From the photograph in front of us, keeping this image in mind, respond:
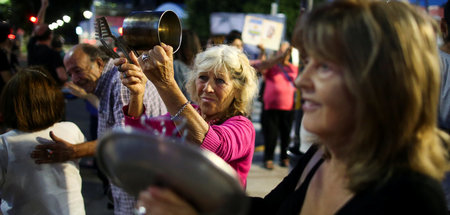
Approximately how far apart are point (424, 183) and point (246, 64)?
1.47 m

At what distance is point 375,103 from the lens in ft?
3.25

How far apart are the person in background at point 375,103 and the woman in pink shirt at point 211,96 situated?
719 millimetres

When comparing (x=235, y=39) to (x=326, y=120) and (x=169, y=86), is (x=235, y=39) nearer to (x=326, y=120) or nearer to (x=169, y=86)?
(x=169, y=86)

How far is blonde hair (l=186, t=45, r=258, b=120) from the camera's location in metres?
2.24

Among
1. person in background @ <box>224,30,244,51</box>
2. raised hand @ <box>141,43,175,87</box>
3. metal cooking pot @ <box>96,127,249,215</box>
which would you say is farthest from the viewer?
person in background @ <box>224,30,244,51</box>

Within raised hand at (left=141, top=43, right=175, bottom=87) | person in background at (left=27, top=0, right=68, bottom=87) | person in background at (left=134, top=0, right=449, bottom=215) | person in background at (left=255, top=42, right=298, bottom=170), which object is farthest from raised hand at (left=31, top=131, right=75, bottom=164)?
person in background at (left=255, top=42, right=298, bottom=170)

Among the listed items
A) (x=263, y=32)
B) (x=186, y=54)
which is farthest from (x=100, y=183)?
(x=263, y=32)

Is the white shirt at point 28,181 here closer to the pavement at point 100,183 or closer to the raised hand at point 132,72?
the raised hand at point 132,72

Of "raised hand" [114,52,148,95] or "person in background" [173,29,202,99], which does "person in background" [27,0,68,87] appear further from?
"raised hand" [114,52,148,95]

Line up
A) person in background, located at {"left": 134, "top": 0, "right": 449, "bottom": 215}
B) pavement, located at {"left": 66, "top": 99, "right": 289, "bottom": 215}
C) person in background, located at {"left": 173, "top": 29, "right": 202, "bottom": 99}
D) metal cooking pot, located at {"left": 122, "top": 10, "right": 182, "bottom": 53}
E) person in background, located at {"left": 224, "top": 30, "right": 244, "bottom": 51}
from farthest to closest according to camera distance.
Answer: person in background, located at {"left": 224, "top": 30, "right": 244, "bottom": 51}
pavement, located at {"left": 66, "top": 99, "right": 289, "bottom": 215}
person in background, located at {"left": 173, "top": 29, "right": 202, "bottom": 99}
metal cooking pot, located at {"left": 122, "top": 10, "right": 182, "bottom": 53}
person in background, located at {"left": 134, "top": 0, "right": 449, "bottom": 215}

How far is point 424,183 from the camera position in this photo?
0.98 metres

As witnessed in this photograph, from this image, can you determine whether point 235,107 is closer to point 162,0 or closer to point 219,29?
point 219,29

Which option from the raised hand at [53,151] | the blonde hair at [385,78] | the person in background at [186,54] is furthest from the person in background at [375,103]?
the person in background at [186,54]

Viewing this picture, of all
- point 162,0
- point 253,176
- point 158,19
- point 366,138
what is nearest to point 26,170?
point 158,19
